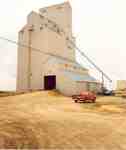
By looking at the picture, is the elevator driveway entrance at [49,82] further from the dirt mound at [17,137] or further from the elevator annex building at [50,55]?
the dirt mound at [17,137]

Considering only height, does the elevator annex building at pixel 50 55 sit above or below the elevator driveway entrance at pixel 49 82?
above

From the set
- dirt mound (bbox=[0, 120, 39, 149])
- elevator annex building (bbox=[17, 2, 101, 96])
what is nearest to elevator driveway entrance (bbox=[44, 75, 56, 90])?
elevator annex building (bbox=[17, 2, 101, 96])

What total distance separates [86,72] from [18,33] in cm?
1437

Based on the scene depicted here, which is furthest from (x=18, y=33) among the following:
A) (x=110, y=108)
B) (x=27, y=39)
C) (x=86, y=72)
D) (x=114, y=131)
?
(x=114, y=131)

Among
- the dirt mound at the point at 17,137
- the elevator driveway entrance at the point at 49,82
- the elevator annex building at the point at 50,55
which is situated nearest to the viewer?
the dirt mound at the point at 17,137

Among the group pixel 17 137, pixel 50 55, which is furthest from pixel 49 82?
pixel 17 137

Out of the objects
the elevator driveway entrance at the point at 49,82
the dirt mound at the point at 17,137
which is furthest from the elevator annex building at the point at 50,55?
the dirt mound at the point at 17,137

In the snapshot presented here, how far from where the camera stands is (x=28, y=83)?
40.8m

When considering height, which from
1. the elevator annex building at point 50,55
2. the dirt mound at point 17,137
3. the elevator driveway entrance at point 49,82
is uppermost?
the elevator annex building at point 50,55

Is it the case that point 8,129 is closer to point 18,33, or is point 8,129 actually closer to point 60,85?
point 60,85

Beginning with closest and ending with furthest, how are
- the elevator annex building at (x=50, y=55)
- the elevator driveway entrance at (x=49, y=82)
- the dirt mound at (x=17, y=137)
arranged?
the dirt mound at (x=17, y=137)
the elevator annex building at (x=50, y=55)
the elevator driveway entrance at (x=49, y=82)

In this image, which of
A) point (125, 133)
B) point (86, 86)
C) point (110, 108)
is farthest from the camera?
point (86, 86)

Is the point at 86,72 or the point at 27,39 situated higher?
the point at 27,39

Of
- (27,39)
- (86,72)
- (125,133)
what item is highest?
(27,39)
